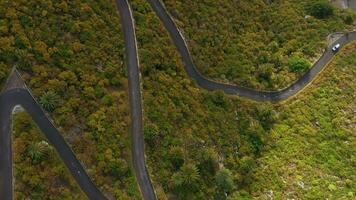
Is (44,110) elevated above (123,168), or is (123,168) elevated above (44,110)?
(44,110)

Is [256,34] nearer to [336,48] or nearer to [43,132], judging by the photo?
[336,48]

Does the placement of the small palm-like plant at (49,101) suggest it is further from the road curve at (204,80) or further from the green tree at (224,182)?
the green tree at (224,182)

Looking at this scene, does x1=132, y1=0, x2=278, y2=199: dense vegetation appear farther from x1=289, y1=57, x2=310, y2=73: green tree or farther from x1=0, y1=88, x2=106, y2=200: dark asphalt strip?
x1=289, y1=57, x2=310, y2=73: green tree

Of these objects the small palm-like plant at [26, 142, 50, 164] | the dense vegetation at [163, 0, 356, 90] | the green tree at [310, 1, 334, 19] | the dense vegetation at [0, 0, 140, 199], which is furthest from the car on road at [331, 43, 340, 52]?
the small palm-like plant at [26, 142, 50, 164]

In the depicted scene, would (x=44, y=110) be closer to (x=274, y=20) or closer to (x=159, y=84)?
(x=159, y=84)

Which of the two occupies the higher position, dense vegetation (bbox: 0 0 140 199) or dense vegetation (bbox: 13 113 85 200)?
dense vegetation (bbox: 0 0 140 199)

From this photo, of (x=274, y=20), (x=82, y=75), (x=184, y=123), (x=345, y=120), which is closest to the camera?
(x=82, y=75)

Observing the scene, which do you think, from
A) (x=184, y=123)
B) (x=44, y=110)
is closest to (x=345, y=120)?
(x=184, y=123)

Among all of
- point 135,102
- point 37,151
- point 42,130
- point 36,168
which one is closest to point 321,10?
point 135,102
